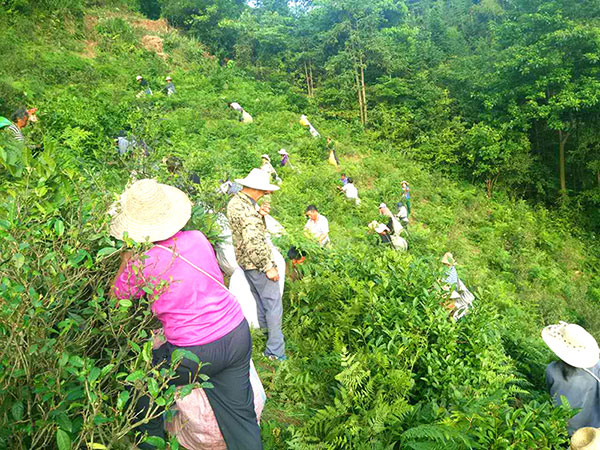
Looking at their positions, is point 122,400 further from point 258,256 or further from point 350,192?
point 350,192

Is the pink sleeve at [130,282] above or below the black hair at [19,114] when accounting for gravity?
above

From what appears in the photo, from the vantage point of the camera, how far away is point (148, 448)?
1.86 m

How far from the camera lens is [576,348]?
2861 mm

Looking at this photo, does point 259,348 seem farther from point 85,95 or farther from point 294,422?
point 85,95

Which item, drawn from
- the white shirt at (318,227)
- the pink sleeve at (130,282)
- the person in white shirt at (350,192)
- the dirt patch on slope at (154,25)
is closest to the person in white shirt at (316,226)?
the white shirt at (318,227)

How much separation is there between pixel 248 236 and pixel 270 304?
0.72 meters

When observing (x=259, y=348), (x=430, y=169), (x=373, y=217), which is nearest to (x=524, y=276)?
(x=373, y=217)

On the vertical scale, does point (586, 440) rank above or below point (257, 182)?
below

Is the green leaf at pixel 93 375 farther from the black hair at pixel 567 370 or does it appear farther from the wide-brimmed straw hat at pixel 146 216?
the black hair at pixel 567 370

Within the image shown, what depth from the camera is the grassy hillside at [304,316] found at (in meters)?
1.32

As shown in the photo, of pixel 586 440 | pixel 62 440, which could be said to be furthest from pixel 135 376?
pixel 586 440

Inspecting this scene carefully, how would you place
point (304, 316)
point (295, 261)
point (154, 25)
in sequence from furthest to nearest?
point (154, 25) < point (295, 261) < point (304, 316)

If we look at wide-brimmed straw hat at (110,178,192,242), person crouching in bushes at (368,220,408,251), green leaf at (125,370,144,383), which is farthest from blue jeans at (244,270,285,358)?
person crouching in bushes at (368,220,408,251)

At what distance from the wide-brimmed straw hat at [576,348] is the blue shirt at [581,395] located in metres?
0.09
